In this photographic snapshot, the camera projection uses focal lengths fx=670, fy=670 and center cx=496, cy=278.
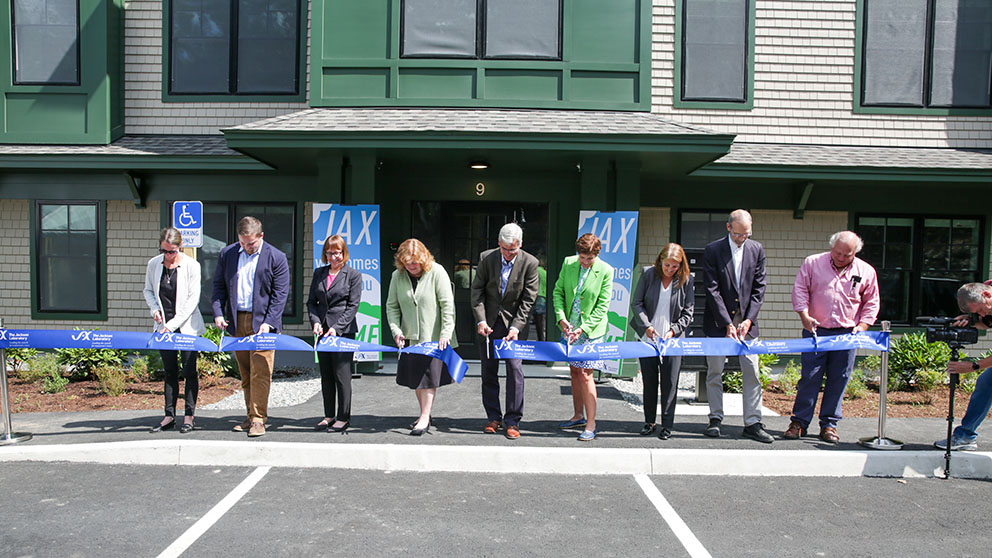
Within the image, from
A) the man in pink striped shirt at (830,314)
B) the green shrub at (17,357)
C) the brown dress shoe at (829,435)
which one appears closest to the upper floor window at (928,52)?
the man in pink striped shirt at (830,314)

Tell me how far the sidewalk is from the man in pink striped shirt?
0.25 m

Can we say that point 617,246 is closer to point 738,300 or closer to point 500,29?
point 738,300

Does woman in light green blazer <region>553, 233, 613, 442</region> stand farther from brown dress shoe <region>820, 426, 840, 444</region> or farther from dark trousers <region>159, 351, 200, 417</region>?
dark trousers <region>159, 351, 200, 417</region>

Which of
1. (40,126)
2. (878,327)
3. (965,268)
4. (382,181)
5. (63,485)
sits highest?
(40,126)

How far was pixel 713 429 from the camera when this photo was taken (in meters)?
6.01

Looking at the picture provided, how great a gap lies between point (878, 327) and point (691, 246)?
3.12 meters

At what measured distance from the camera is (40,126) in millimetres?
10109

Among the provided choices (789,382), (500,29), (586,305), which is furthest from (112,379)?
(789,382)

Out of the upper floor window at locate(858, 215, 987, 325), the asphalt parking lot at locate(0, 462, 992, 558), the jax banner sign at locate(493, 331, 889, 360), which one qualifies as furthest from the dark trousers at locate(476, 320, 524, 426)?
the upper floor window at locate(858, 215, 987, 325)

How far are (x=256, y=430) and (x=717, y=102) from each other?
790 centimetres

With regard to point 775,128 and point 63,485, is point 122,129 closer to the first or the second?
point 63,485

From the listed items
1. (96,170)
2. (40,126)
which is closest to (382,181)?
(96,170)

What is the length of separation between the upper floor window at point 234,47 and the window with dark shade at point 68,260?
2.48 metres

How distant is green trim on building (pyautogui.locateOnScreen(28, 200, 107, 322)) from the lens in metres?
10.3
